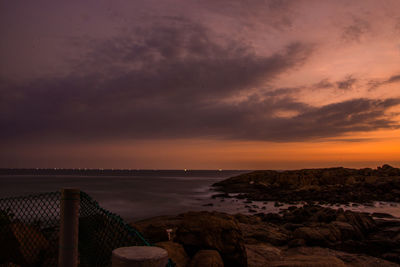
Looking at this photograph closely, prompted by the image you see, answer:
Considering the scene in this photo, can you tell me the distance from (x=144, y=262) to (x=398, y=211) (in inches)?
1101

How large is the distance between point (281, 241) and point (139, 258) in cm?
1117

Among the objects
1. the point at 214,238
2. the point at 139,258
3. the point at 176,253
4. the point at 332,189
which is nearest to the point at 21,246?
the point at 176,253

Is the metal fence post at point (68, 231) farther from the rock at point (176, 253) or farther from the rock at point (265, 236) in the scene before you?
the rock at point (265, 236)

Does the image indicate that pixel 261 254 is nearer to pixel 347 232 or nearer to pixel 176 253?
pixel 176 253

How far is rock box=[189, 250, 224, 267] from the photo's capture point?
7053mm

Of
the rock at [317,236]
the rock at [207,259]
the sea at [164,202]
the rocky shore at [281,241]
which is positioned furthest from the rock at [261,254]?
the sea at [164,202]

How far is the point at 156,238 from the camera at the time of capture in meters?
8.92

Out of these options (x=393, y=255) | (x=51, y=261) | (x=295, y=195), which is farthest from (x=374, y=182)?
(x=51, y=261)

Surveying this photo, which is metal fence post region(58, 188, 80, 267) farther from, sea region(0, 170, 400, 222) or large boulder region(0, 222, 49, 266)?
sea region(0, 170, 400, 222)

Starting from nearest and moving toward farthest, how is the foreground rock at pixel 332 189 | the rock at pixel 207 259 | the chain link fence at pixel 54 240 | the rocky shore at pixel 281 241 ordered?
the chain link fence at pixel 54 240 → the rock at pixel 207 259 → the rocky shore at pixel 281 241 → the foreground rock at pixel 332 189

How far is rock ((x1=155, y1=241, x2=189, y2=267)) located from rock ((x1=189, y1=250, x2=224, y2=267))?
0.29 m

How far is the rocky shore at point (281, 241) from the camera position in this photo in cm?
805

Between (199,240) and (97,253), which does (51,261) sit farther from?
(199,240)

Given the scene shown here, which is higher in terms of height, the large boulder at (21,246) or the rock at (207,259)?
the large boulder at (21,246)
